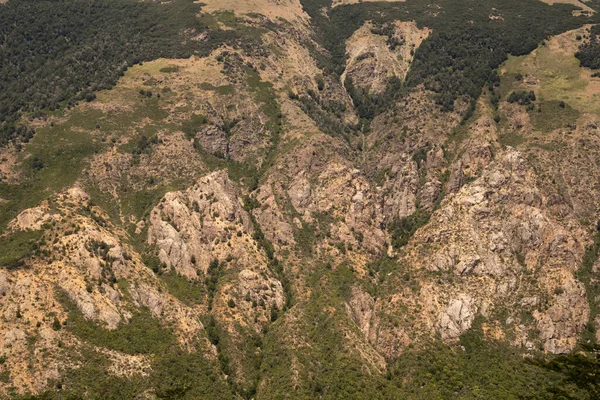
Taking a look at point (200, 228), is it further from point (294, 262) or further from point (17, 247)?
point (17, 247)

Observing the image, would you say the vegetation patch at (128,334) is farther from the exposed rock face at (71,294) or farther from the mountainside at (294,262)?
the exposed rock face at (71,294)

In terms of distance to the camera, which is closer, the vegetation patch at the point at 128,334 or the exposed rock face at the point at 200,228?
the vegetation patch at the point at 128,334

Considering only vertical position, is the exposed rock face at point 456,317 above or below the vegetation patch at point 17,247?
below

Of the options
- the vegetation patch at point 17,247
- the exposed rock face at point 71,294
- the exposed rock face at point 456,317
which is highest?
the vegetation patch at point 17,247

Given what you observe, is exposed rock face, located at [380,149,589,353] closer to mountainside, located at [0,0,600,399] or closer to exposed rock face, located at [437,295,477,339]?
exposed rock face, located at [437,295,477,339]

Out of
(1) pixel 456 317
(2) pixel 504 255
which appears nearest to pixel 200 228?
(1) pixel 456 317

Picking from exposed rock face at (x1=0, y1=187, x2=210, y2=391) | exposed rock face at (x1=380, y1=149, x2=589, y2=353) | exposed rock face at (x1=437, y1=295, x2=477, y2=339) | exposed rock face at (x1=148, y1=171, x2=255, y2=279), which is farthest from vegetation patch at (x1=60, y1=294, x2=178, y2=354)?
exposed rock face at (x1=380, y1=149, x2=589, y2=353)

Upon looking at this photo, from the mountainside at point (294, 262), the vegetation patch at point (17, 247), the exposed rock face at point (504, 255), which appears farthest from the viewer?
the exposed rock face at point (504, 255)

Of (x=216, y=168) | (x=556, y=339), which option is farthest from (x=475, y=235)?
(x=216, y=168)

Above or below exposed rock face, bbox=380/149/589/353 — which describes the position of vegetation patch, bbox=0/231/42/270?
above

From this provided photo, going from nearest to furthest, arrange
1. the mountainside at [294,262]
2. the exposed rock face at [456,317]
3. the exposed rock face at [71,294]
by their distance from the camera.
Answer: the exposed rock face at [71,294], the mountainside at [294,262], the exposed rock face at [456,317]

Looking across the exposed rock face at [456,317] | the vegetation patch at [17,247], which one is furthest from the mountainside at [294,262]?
the vegetation patch at [17,247]
